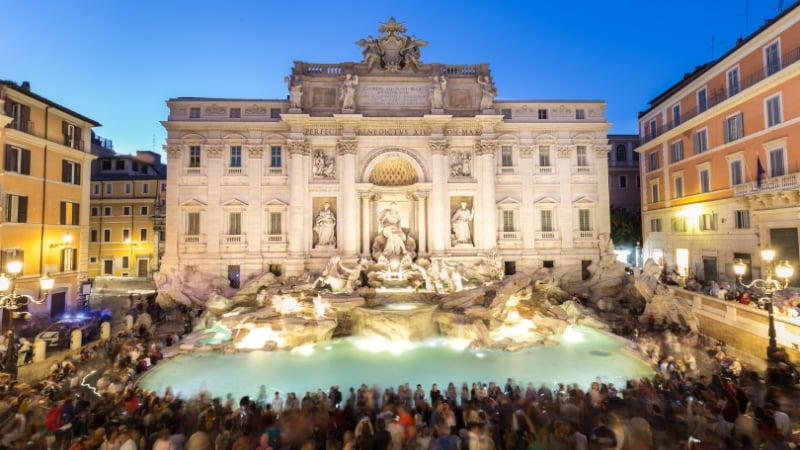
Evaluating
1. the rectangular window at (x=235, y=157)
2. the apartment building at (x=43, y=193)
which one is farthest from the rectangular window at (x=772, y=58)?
the apartment building at (x=43, y=193)

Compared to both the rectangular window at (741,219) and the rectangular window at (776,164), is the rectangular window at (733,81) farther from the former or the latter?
the rectangular window at (741,219)

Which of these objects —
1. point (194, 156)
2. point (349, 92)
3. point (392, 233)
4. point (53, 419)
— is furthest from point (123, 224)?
point (53, 419)

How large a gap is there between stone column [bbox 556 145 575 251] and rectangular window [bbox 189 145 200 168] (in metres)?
23.9

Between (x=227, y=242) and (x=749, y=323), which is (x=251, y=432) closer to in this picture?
(x=749, y=323)

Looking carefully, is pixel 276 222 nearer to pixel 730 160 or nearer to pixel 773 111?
pixel 730 160

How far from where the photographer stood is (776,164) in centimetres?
1783

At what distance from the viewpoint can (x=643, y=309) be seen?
19688mm

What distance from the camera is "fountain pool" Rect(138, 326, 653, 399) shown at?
421 inches

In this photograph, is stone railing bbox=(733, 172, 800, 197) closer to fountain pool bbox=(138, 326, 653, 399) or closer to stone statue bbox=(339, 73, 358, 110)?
fountain pool bbox=(138, 326, 653, 399)

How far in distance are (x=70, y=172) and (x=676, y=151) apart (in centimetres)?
3778

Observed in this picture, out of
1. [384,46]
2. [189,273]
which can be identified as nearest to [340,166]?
[384,46]

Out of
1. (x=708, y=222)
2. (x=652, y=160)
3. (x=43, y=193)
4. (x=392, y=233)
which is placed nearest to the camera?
(x=43, y=193)

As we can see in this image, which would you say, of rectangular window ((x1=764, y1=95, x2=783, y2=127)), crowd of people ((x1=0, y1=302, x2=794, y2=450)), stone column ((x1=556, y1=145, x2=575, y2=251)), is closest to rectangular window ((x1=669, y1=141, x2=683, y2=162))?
rectangular window ((x1=764, y1=95, x2=783, y2=127))

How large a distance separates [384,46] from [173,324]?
20517mm
